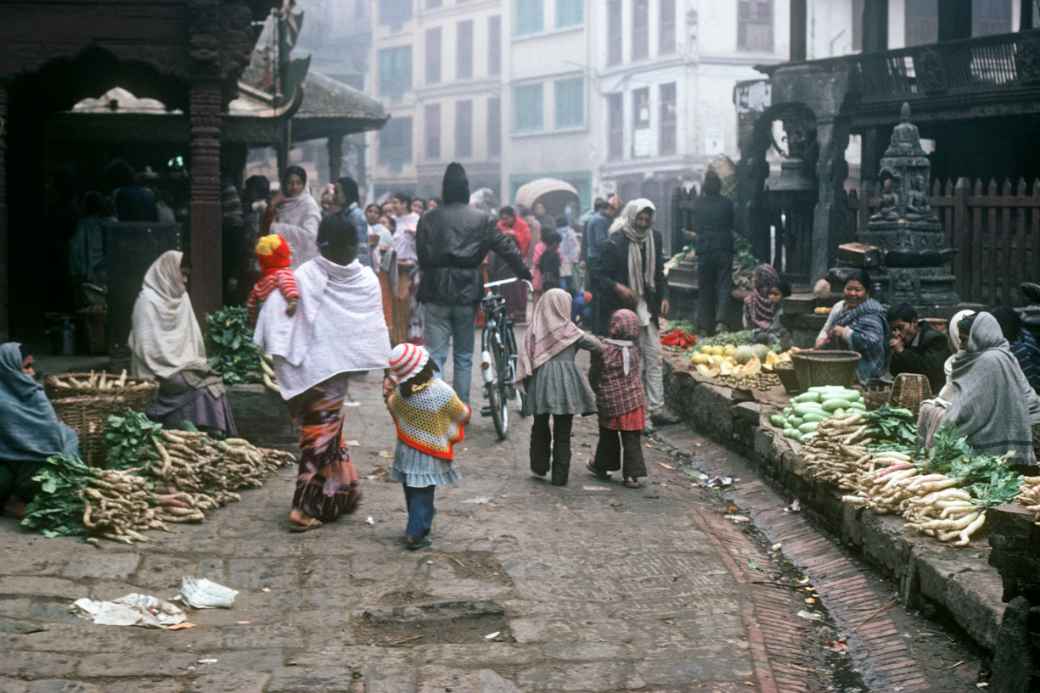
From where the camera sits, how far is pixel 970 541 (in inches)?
283

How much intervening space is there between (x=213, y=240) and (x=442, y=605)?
5441 millimetres

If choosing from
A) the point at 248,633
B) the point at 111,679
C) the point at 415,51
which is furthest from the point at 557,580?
the point at 415,51

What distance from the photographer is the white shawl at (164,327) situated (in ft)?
32.2

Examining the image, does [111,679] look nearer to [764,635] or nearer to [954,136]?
[764,635]

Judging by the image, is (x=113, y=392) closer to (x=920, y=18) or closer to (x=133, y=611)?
(x=133, y=611)

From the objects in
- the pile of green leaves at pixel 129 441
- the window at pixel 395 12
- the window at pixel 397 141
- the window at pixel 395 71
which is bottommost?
the pile of green leaves at pixel 129 441

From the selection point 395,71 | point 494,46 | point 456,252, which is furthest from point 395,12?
point 456,252

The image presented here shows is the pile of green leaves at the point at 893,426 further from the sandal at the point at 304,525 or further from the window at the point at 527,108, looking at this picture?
the window at the point at 527,108

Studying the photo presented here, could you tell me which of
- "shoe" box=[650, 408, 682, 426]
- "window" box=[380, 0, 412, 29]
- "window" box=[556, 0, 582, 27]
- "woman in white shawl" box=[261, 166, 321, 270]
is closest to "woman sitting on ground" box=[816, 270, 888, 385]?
"shoe" box=[650, 408, 682, 426]

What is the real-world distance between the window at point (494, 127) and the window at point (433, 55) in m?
4.64

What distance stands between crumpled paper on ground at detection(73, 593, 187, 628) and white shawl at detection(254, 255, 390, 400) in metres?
1.92

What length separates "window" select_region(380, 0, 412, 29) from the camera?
2436 inches

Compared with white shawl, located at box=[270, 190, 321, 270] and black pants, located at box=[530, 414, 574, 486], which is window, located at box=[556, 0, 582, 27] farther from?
black pants, located at box=[530, 414, 574, 486]

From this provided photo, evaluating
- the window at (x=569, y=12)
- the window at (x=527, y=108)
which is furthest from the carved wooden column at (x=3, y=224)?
the window at (x=527, y=108)
